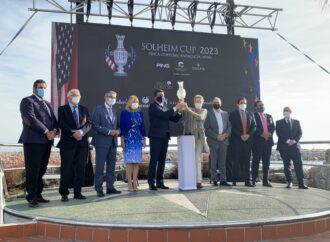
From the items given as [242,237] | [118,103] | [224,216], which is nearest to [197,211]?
[224,216]

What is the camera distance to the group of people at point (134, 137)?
4793 millimetres

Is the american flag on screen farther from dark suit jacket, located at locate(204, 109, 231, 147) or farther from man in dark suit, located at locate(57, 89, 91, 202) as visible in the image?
dark suit jacket, located at locate(204, 109, 231, 147)

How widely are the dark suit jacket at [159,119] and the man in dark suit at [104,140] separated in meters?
0.61

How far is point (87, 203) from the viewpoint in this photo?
15.3 ft

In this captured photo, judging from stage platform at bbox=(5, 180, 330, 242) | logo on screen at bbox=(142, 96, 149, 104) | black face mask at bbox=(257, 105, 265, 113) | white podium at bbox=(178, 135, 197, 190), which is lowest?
stage platform at bbox=(5, 180, 330, 242)

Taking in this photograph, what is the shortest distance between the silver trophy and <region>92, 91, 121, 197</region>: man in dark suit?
247 centimetres

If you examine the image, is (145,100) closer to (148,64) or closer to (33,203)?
(148,64)

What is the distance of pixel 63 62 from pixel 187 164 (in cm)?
351

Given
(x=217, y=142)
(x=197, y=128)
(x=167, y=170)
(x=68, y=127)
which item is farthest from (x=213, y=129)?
(x=167, y=170)

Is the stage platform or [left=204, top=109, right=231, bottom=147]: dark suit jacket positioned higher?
[left=204, top=109, right=231, bottom=147]: dark suit jacket

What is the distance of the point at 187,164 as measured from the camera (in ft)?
19.0

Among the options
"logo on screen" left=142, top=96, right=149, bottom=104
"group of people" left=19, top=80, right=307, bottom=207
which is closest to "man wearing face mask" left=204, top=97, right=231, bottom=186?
"group of people" left=19, top=80, right=307, bottom=207

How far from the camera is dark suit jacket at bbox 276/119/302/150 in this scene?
666 cm

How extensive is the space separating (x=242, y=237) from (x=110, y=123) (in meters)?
2.73
